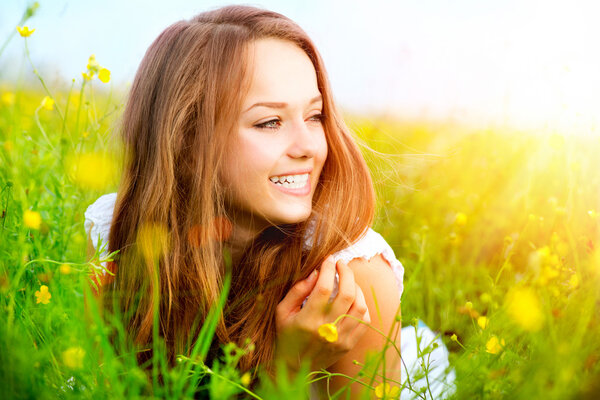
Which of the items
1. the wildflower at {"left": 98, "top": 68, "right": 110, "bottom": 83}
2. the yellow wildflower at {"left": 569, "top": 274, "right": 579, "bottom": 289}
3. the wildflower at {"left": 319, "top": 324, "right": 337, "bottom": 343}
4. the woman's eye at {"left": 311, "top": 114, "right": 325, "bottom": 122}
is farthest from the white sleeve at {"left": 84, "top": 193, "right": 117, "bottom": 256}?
the yellow wildflower at {"left": 569, "top": 274, "right": 579, "bottom": 289}

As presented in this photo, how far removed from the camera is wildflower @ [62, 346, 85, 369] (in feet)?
3.21

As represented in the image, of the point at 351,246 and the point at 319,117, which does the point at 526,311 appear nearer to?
the point at 351,246

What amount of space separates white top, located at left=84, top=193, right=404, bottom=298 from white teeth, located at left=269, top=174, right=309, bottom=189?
0.26 metres

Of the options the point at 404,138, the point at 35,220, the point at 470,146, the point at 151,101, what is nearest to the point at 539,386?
the point at 35,220

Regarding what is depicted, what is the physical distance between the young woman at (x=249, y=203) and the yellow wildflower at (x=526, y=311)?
58 centimetres

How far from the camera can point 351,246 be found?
1.83 m

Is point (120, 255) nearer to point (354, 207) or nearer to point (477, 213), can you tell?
point (354, 207)

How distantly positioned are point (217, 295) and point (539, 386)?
1.11 metres

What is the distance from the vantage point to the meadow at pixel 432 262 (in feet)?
3.16

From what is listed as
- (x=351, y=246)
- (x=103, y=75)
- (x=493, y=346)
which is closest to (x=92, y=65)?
(x=103, y=75)

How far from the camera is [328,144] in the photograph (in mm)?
1915

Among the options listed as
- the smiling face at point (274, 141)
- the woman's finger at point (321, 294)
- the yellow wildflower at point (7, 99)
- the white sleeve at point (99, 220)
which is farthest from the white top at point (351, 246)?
the yellow wildflower at point (7, 99)

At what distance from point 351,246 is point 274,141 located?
490mm

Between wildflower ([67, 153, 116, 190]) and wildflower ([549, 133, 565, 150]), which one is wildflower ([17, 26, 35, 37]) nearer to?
wildflower ([67, 153, 116, 190])
